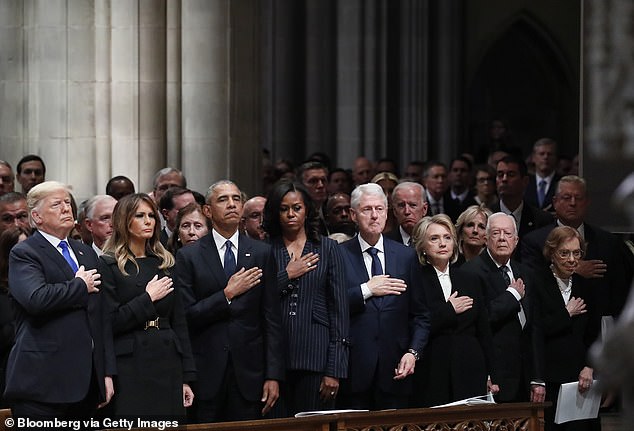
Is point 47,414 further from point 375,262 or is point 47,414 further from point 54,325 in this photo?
point 375,262

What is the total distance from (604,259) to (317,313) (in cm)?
232

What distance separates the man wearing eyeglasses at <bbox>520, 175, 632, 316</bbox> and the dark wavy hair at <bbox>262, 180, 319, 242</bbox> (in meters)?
1.72

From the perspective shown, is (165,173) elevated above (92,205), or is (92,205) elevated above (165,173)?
(165,173)

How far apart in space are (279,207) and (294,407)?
1116 millimetres

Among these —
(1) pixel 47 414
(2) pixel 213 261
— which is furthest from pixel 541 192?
(1) pixel 47 414

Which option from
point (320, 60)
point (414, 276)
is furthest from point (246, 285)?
point (320, 60)

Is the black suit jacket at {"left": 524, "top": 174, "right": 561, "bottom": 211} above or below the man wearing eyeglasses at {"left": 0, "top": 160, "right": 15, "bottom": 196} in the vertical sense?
below

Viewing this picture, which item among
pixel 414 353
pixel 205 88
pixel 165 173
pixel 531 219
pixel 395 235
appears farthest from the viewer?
pixel 205 88

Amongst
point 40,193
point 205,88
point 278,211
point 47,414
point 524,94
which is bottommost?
point 47,414

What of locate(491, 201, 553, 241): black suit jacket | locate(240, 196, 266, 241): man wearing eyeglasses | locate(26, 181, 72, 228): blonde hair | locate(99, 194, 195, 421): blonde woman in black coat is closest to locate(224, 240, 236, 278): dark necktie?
locate(99, 194, 195, 421): blonde woman in black coat

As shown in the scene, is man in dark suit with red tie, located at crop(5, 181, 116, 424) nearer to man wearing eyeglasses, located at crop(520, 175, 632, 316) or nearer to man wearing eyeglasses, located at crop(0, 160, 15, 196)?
man wearing eyeglasses, located at crop(520, 175, 632, 316)

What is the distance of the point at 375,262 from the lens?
8.64 m

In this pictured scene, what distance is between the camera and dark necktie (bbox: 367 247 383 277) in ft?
28.2

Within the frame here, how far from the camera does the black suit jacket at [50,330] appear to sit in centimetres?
716
